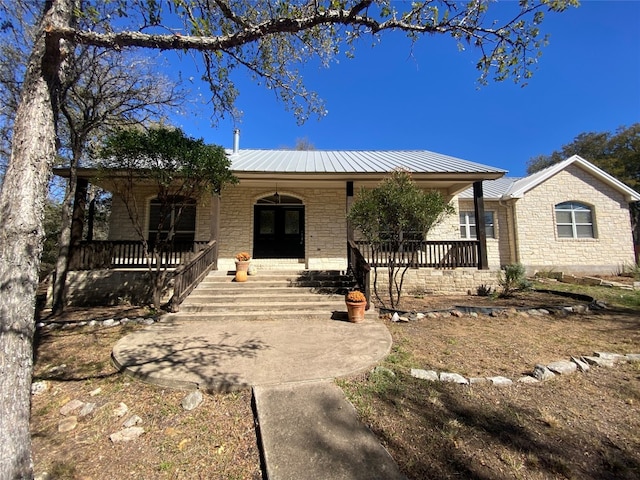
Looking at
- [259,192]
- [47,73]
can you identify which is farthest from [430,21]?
[259,192]

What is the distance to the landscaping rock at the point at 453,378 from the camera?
10.9ft

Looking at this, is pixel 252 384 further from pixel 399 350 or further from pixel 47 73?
pixel 47 73

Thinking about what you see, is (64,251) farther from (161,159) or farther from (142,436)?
(142,436)

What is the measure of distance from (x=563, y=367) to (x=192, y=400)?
14.1 ft

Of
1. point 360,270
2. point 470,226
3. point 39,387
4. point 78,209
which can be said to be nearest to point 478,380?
point 360,270

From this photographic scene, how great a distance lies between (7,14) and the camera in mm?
4750

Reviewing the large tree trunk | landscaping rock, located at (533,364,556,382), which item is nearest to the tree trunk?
the large tree trunk

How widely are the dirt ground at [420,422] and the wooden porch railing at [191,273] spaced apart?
192 centimetres

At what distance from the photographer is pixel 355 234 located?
10.7m

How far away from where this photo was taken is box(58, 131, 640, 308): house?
8.87 metres

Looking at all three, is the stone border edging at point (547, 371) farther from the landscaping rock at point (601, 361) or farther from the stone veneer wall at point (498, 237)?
the stone veneer wall at point (498, 237)

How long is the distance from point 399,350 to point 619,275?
14.5m

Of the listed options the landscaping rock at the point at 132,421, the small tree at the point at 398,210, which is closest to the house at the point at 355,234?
the small tree at the point at 398,210

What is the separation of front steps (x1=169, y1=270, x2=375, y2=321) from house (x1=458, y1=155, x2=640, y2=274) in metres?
9.29
